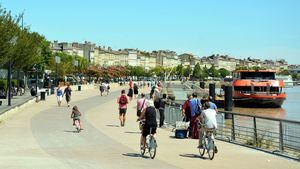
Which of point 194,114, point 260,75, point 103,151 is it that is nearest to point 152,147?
point 103,151

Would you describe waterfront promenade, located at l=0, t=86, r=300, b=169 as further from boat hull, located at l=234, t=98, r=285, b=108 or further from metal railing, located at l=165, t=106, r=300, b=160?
boat hull, located at l=234, t=98, r=285, b=108

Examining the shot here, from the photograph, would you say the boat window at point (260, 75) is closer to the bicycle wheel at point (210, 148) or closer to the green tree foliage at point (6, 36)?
the green tree foliage at point (6, 36)

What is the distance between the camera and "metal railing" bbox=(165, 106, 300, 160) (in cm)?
1441

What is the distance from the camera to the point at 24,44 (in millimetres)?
37125

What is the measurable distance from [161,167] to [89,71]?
10275 cm

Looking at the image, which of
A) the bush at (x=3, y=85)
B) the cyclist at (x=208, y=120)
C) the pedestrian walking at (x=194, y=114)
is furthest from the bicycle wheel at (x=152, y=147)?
the bush at (x=3, y=85)

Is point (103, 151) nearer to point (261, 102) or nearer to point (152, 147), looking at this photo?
point (152, 147)

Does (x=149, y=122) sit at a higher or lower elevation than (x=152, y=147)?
higher

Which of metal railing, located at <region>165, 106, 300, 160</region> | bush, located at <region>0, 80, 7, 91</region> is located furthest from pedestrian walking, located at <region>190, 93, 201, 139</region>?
bush, located at <region>0, 80, 7, 91</region>

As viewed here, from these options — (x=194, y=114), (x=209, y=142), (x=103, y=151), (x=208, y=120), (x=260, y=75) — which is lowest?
(x=103, y=151)

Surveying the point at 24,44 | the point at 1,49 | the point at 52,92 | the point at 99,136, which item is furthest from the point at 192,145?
the point at 52,92

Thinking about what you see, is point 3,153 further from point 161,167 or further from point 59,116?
point 59,116

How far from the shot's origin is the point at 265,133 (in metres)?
16.4

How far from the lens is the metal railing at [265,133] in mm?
14414
